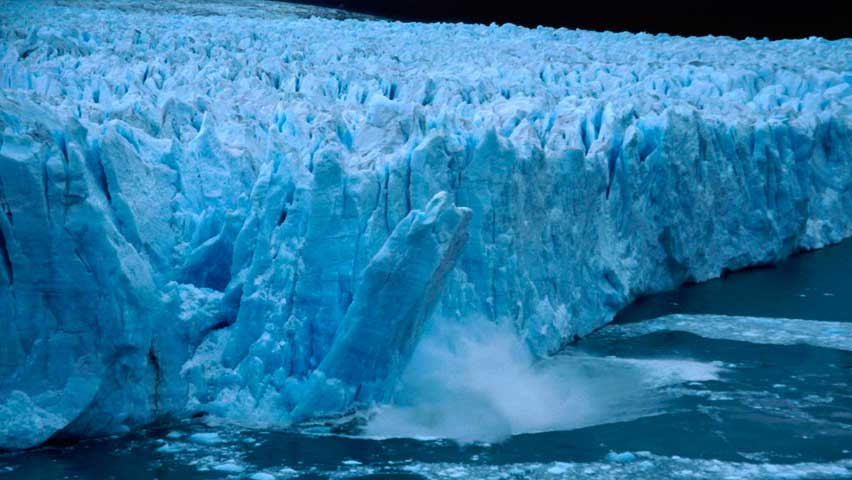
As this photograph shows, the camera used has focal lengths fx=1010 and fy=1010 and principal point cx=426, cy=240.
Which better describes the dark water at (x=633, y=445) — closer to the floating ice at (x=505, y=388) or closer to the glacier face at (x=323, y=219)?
the floating ice at (x=505, y=388)

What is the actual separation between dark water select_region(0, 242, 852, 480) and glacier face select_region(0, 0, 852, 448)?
0.70 feet

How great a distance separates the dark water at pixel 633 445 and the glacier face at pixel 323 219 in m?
0.21

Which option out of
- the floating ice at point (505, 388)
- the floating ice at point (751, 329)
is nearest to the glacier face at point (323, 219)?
the floating ice at point (505, 388)

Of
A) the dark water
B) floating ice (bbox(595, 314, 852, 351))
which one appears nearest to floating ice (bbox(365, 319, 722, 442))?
the dark water

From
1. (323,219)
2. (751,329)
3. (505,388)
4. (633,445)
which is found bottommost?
(633,445)

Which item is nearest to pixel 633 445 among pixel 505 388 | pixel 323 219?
pixel 505 388

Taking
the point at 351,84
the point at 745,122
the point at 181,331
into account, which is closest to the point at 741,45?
the point at 745,122

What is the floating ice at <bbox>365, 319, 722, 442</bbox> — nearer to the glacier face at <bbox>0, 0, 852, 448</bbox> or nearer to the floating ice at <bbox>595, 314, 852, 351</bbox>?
the glacier face at <bbox>0, 0, 852, 448</bbox>

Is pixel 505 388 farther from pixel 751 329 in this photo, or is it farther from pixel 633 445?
pixel 751 329

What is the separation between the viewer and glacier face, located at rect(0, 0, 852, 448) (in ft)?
11.8

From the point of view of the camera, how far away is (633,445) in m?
3.81

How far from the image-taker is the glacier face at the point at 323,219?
3.58 m

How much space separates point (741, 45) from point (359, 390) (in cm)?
1061

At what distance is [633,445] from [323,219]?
1.52 metres
